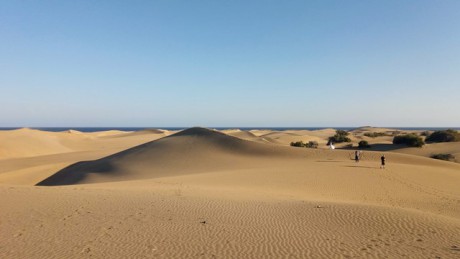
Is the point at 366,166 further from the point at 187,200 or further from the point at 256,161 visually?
the point at 187,200

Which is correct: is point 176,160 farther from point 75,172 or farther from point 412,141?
point 412,141

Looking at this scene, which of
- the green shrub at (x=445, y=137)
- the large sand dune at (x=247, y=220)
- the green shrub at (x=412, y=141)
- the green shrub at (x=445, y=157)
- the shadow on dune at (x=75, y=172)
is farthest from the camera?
the green shrub at (x=445, y=137)

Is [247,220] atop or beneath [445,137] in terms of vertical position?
beneath

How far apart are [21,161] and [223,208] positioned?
31637mm

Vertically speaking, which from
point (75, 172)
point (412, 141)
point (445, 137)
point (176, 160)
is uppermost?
point (445, 137)

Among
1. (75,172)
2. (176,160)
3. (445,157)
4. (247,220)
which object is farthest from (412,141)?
(247,220)

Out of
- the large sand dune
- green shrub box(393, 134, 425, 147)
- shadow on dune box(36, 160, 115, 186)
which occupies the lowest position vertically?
shadow on dune box(36, 160, 115, 186)

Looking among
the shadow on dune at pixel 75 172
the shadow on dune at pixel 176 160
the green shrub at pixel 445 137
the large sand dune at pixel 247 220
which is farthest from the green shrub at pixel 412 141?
the shadow on dune at pixel 75 172

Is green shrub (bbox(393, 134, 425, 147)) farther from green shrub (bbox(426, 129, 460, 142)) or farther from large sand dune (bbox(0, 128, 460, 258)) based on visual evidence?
large sand dune (bbox(0, 128, 460, 258))

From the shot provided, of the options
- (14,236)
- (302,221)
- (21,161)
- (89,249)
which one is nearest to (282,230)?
(302,221)

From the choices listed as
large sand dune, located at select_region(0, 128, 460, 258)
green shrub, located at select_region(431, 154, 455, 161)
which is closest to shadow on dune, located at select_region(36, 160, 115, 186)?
large sand dune, located at select_region(0, 128, 460, 258)

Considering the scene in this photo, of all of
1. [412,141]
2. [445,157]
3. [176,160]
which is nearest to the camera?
[176,160]

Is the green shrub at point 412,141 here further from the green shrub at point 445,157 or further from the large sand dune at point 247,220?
the large sand dune at point 247,220

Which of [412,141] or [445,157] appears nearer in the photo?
[445,157]
